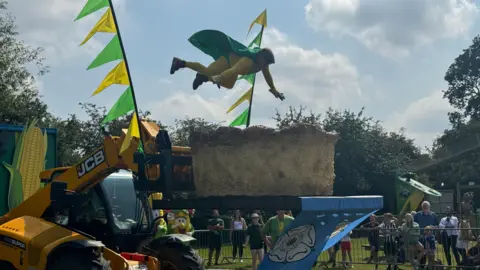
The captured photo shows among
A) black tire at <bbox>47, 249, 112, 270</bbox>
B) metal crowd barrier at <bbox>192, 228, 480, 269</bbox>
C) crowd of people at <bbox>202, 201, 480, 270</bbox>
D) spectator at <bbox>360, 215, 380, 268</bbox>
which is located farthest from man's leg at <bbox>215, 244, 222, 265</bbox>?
black tire at <bbox>47, 249, 112, 270</bbox>

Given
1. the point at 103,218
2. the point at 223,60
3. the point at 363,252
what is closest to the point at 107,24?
the point at 223,60

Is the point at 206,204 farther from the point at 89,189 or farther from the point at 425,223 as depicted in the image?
the point at 425,223

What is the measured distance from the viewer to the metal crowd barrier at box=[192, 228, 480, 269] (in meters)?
13.6

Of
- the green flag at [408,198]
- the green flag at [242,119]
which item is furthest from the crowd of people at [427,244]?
the green flag at [408,198]

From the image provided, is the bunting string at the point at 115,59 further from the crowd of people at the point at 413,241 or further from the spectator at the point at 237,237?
the spectator at the point at 237,237

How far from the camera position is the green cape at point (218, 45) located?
5.92 meters

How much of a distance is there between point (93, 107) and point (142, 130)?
33.3m

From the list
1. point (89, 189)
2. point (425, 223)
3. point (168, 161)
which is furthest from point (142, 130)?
point (425, 223)

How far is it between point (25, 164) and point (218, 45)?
299 inches

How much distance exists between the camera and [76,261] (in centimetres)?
641

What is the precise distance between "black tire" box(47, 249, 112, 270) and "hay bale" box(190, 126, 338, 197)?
1601mm

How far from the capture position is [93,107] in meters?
39.3

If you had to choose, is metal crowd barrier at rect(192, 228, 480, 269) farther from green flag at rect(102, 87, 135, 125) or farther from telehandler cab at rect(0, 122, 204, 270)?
green flag at rect(102, 87, 135, 125)

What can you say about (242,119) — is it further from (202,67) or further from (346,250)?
(346,250)
